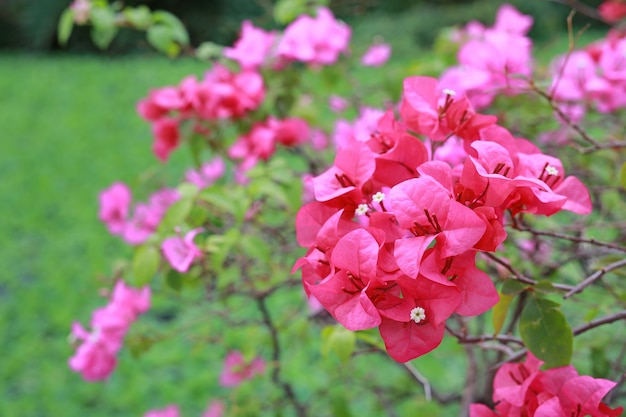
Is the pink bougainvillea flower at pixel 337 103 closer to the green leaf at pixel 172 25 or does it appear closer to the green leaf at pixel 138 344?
the green leaf at pixel 172 25

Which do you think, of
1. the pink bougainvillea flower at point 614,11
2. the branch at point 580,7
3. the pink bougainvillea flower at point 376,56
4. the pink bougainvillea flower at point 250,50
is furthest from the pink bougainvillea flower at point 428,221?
the pink bougainvillea flower at point 614,11

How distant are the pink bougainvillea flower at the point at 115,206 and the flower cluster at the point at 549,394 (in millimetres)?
706

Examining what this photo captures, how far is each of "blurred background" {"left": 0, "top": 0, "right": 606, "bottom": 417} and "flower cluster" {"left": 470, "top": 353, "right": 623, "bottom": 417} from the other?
650 millimetres

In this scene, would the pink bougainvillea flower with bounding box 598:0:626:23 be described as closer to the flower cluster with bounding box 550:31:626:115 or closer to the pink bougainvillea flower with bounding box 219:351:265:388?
the flower cluster with bounding box 550:31:626:115

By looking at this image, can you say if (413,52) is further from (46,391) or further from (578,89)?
(578,89)

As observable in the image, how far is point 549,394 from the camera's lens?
1.54 ft

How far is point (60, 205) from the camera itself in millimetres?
3174

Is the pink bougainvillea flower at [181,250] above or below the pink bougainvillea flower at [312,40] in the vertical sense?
below

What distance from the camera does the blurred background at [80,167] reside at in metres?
1.96

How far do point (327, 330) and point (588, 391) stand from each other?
0.92ft

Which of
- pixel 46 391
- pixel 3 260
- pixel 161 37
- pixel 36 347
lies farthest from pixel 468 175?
pixel 3 260

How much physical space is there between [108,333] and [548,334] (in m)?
0.65

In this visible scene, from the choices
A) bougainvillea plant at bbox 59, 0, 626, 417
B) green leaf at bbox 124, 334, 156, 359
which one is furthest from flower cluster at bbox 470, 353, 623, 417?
green leaf at bbox 124, 334, 156, 359

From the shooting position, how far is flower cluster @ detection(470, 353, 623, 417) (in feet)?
1.45
